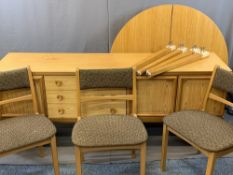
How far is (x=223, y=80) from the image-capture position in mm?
1687

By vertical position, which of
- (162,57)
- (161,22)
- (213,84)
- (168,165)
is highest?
(161,22)

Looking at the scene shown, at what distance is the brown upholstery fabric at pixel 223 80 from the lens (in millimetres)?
1647

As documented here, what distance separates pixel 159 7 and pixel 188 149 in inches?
43.0

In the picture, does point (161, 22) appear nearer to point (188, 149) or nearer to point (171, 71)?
point (171, 71)

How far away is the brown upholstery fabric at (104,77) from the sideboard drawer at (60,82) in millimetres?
135

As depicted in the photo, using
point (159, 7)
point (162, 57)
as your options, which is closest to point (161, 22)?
point (159, 7)

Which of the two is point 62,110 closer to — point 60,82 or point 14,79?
point 60,82

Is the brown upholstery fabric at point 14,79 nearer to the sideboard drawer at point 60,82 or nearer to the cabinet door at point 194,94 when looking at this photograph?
the sideboard drawer at point 60,82

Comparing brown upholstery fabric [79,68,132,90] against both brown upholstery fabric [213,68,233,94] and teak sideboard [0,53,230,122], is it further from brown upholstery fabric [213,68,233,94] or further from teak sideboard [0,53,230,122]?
Result: brown upholstery fabric [213,68,233,94]

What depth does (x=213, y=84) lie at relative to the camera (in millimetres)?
1739

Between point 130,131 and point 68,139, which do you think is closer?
point 130,131

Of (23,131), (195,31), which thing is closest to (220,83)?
(195,31)

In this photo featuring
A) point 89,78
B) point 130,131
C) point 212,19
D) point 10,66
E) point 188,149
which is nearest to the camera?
point 130,131

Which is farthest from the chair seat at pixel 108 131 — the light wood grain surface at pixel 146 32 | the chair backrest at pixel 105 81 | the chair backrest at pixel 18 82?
the light wood grain surface at pixel 146 32
